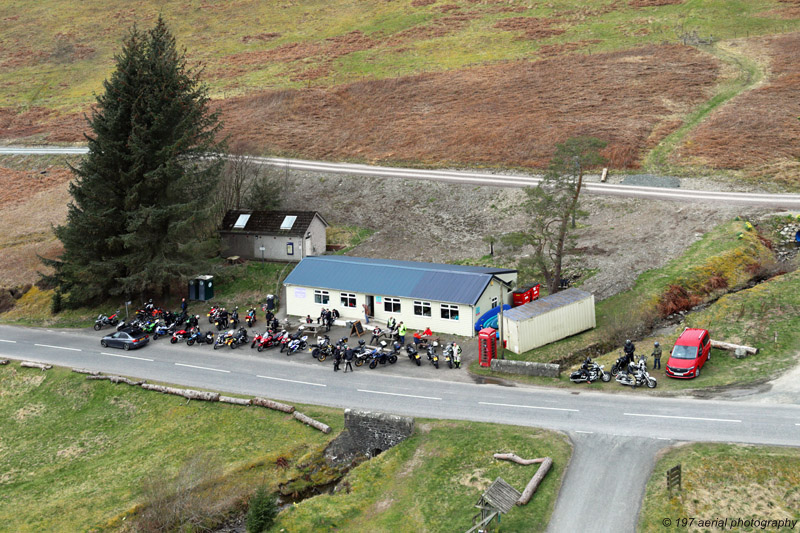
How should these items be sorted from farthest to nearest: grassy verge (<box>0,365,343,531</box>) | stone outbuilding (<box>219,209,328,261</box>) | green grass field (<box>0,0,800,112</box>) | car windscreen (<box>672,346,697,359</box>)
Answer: green grass field (<box>0,0,800,112</box>)
stone outbuilding (<box>219,209,328,261</box>)
car windscreen (<box>672,346,697,359</box>)
grassy verge (<box>0,365,343,531</box>)

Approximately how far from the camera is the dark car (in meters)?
42.5

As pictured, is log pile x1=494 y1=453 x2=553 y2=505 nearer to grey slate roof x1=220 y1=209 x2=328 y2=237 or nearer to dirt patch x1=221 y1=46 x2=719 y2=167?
grey slate roof x1=220 y1=209 x2=328 y2=237

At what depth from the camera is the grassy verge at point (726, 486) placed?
22.2m

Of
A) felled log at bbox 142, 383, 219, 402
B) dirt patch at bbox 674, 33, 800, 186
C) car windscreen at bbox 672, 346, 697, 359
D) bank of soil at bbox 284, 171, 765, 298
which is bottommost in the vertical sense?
felled log at bbox 142, 383, 219, 402

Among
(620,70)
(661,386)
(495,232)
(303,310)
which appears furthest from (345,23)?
(661,386)

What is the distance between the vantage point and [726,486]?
23438 millimetres

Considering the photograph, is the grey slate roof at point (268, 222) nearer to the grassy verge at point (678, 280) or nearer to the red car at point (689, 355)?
the grassy verge at point (678, 280)

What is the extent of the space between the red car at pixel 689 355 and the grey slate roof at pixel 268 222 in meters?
30.5

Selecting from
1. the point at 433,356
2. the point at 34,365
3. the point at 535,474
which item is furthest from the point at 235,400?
the point at 535,474

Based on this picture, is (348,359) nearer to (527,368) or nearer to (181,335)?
(527,368)

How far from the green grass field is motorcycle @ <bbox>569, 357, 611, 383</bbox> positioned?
235ft

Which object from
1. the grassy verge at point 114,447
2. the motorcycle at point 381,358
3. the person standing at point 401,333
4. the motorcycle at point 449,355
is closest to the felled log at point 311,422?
the grassy verge at point 114,447

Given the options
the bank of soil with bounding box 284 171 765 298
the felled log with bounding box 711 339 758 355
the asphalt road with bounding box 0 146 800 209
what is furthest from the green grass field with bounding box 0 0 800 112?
→ the felled log with bounding box 711 339 758 355

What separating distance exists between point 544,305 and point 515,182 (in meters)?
27.2
